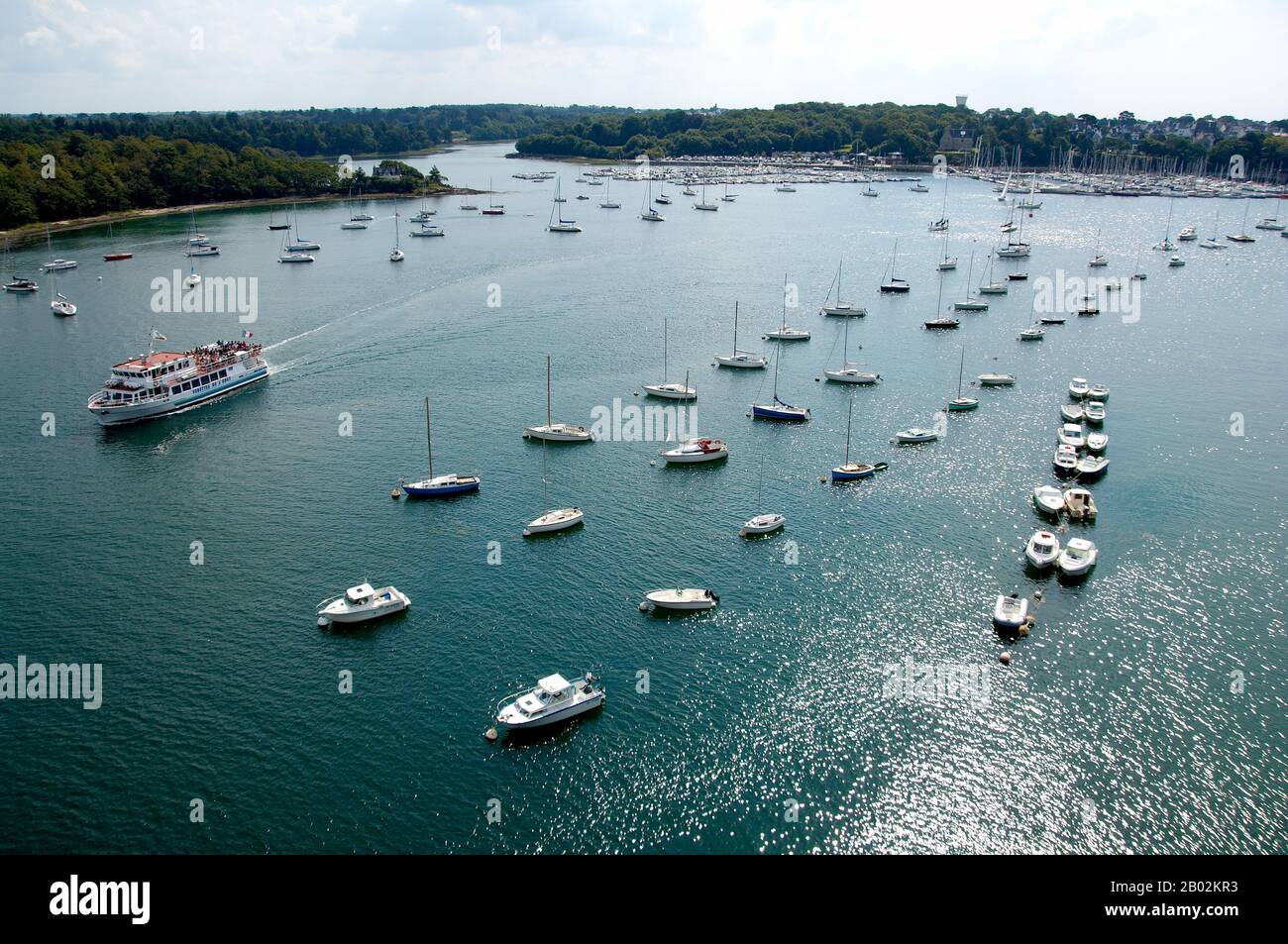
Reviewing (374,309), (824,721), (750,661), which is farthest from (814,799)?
(374,309)

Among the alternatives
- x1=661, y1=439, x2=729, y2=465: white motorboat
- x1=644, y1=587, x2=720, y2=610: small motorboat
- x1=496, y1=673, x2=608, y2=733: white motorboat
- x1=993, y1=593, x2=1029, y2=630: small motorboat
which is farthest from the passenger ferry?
x1=993, y1=593, x2=1029, y2=630: small motorboat

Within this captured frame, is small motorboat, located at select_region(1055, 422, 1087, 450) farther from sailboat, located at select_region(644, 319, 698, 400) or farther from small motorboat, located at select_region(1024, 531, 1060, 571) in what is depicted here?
sailboat, located at select_region(644, 319, 698, 400)

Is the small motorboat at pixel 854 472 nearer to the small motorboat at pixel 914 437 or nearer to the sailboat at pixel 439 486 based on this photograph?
the small motorboat at pixel 914 437

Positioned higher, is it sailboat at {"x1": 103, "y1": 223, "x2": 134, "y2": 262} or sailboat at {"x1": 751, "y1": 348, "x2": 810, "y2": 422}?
sailboat at {"x1": 103, "y1": 223, "x2": 134, "y2": 262}

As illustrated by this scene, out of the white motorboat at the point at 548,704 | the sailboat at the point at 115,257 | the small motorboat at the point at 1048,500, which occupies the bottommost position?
the white motorboat at the point at 548,704

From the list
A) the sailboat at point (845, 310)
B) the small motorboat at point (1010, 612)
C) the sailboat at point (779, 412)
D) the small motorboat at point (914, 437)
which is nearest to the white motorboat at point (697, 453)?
the sailboat at point (779, 412)

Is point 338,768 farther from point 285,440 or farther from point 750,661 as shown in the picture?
point 285,440
